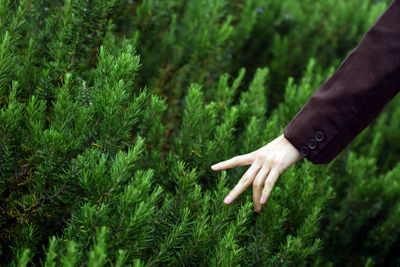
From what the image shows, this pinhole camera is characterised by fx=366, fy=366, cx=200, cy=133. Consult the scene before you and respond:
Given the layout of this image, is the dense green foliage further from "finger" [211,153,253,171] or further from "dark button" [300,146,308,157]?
"dark button" [300,146,308,157]

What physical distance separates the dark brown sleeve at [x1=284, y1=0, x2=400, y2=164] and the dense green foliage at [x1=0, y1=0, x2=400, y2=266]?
0.39 meters

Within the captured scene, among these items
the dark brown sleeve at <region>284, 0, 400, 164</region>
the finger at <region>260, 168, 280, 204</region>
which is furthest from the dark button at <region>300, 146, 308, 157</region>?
the finger at <region>260, 168, 280, 204</region>

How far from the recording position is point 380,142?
3.16 metres

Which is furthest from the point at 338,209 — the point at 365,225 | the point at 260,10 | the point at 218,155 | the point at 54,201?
the point at 54,201

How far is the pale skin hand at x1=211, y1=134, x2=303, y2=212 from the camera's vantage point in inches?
60.6

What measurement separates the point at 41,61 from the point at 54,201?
2.84ft

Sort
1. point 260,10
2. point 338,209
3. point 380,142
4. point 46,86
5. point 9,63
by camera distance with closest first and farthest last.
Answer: point 9,63 → point 46,86 → point 338,209 → point 380,142 → point 260,10

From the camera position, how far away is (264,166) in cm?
156

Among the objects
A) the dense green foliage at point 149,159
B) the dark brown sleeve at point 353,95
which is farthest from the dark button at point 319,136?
the dense green foliage at point 149,159

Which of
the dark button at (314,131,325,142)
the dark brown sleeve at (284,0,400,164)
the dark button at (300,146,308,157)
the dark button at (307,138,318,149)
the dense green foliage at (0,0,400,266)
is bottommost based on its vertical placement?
the dense green foliage at (0,0,400,266)

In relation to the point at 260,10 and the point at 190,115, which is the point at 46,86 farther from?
the point at 260,10

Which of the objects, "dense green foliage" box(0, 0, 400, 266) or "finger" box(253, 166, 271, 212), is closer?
"dense green foliage" box(0, 0, 400, 266)

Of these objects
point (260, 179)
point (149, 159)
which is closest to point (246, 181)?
point (260, 179)

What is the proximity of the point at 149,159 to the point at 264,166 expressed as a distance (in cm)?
66
